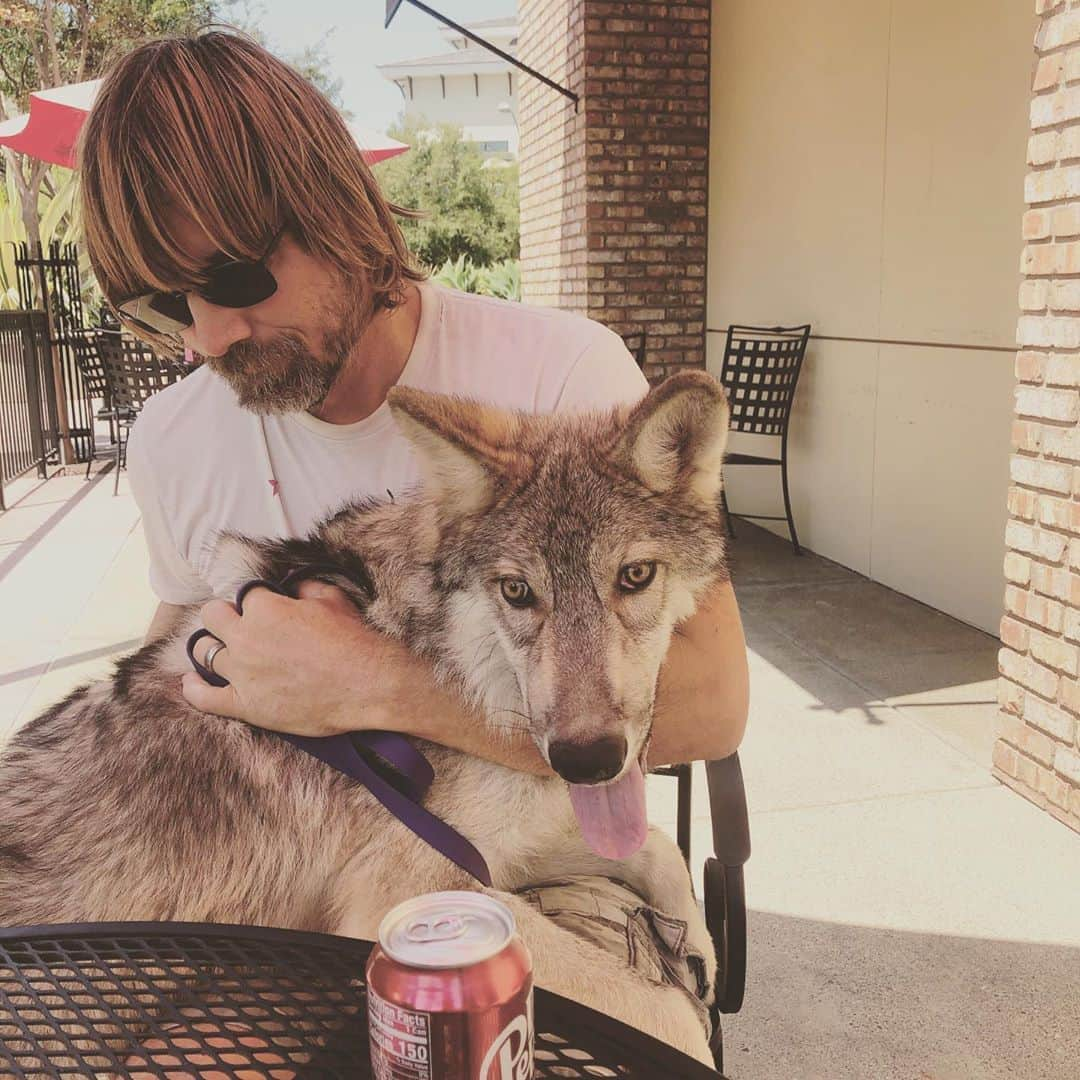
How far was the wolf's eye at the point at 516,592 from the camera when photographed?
165cm

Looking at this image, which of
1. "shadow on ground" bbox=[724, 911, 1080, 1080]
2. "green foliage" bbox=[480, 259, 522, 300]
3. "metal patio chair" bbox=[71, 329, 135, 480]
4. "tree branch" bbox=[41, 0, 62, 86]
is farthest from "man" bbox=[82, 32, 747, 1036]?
"tree branch" bbox=[41, 0, 62, 86]

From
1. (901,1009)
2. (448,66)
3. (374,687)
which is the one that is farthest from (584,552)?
(448,66)

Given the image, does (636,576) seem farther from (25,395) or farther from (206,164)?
(25,395)

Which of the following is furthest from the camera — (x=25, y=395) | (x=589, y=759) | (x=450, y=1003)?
(x=25, y=395)

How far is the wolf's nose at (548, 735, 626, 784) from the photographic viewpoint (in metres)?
1.43

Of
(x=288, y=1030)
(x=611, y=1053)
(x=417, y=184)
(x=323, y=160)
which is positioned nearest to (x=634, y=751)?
(x=611, y=1053)

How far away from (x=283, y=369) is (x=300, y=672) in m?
0.62

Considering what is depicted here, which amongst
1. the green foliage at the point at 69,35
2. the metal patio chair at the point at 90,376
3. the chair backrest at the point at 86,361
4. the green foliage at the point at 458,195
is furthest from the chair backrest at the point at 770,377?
the green foliage at the point at 458,195

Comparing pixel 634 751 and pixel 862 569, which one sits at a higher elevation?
pixel 634 751

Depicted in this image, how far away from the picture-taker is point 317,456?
2123mm

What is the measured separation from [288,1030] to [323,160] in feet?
5.05

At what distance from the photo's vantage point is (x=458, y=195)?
35969mm

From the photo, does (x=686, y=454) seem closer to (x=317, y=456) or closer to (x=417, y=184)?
(x=317, y=456)

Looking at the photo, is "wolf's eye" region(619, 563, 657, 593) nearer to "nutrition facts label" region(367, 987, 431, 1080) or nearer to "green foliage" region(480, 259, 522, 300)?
"nutrition facts label" region(367, 987, 431, 1080)
